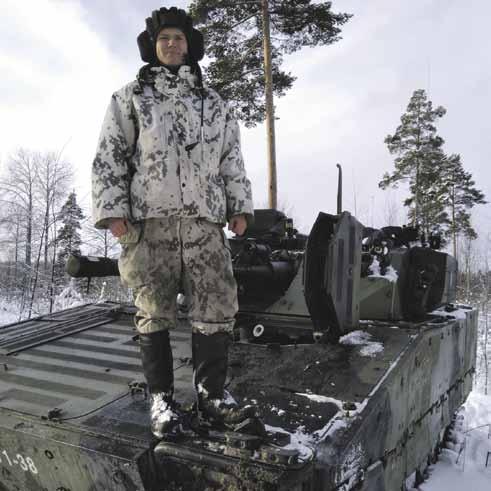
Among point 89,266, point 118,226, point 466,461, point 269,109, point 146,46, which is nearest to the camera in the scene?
point 118,226

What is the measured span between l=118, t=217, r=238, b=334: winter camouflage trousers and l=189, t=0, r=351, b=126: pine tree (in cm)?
1163

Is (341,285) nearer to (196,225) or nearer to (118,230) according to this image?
(196,225)

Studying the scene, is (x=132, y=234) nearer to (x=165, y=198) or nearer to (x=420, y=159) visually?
(x=165, y=198)

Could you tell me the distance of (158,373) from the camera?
2.40 meters

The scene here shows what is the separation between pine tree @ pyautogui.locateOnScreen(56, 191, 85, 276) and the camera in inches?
955

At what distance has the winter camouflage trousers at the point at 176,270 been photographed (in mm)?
2357

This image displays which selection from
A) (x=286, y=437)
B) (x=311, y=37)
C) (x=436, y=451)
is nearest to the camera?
(x=286, y=437)

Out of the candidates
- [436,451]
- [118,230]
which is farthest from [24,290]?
[118,230]

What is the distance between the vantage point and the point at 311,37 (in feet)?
43.1

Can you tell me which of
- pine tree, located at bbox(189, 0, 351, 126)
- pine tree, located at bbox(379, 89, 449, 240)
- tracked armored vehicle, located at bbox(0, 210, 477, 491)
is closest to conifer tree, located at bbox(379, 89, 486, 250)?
pine tree, located at bbox(379, 89, 449, 240)

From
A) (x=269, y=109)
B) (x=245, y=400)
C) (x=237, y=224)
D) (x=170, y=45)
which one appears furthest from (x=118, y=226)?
(x=269, y=109)

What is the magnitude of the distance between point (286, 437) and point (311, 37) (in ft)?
40.7

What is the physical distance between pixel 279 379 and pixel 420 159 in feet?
74.2

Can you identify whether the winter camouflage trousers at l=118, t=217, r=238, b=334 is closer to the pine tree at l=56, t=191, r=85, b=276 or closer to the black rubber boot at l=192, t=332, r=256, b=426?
the black rubber boot at l=192, t=332, r=256, b=426
